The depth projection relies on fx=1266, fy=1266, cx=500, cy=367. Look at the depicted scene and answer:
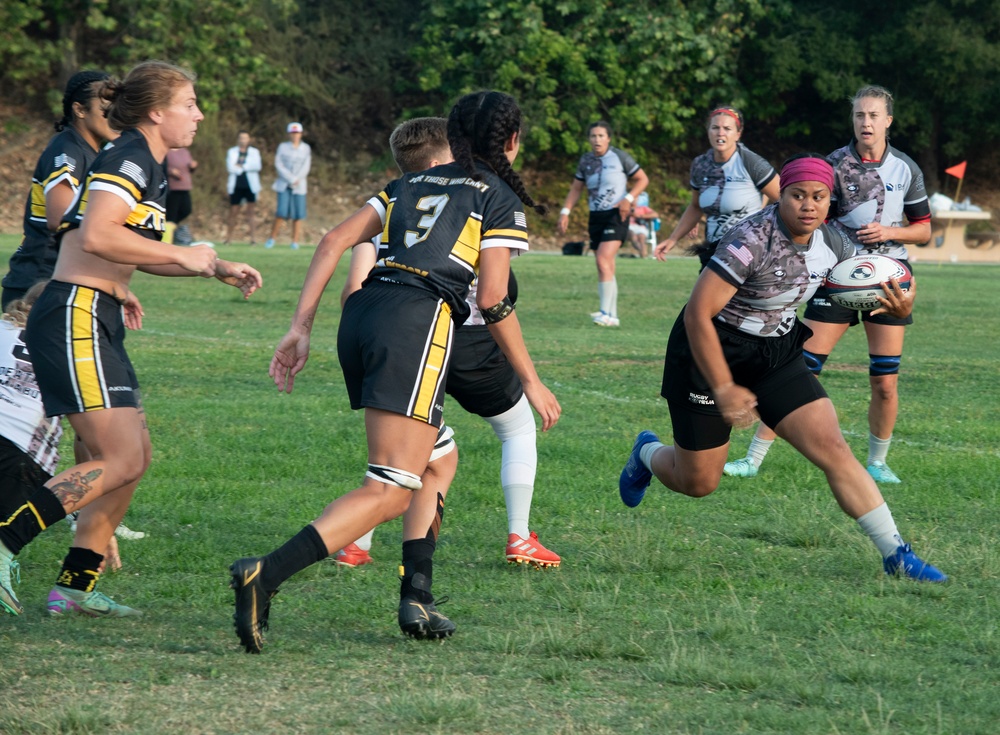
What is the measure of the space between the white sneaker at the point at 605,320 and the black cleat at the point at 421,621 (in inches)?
438

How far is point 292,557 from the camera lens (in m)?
4.05

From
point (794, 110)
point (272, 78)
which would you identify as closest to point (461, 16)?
point (272, 78)

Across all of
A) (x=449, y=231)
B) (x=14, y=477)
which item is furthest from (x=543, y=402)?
(x=14, y=477)

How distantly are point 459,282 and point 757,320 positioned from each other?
1.56 m

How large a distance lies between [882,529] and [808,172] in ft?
4.90

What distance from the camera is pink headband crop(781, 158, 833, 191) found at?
5051 mm

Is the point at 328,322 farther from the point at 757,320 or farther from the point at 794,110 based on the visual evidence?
the point at 794,110

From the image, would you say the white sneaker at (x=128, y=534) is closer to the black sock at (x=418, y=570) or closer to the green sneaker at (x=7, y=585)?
the green sneaker at (x=7, y=585)

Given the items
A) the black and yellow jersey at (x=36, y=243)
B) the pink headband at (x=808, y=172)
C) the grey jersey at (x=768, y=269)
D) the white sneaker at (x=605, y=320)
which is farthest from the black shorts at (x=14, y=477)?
the white sneaker at (x=605, y=320)

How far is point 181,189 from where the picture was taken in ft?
79.2

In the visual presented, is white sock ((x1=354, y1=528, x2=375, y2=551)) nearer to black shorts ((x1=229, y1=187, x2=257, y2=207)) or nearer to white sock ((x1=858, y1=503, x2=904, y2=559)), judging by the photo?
white sock ((x1=858, y1=503, x2=904, y2=559))

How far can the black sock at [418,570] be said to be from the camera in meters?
4.45

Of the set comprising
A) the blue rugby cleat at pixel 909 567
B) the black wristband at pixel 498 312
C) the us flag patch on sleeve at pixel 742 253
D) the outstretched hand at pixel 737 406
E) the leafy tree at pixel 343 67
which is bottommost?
the blue rugby cleat at pixel 909 567

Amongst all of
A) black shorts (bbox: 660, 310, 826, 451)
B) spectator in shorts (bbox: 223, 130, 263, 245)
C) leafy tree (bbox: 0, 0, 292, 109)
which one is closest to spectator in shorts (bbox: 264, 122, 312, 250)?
spectator in shorts (bbox: 223, 130, 263, 245)
